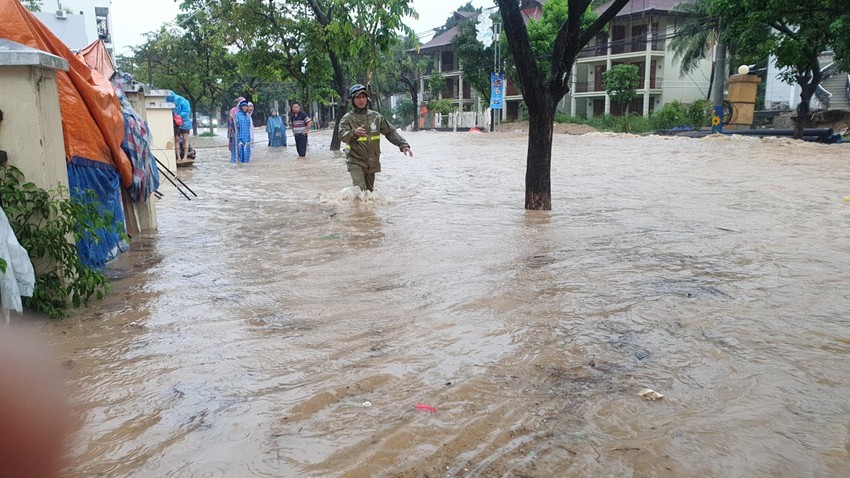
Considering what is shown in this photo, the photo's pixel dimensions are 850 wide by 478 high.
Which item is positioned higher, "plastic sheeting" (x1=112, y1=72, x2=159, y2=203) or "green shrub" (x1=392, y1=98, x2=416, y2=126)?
"green shrub" (x1=392, y1=98, x2=416, y2=126)

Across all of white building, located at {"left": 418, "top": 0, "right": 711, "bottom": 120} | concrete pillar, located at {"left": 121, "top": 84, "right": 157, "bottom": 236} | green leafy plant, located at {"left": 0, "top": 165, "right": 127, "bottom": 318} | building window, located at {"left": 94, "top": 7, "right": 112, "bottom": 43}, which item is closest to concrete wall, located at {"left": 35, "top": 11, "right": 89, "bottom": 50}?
building window, located at {"left": 94, "top": 7, "right": 112, "bottom": 43}

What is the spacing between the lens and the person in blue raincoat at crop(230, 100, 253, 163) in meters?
17.0

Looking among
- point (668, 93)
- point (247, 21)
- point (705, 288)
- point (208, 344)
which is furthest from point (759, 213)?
point (668, 93)

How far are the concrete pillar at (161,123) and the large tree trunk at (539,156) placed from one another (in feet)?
22.0

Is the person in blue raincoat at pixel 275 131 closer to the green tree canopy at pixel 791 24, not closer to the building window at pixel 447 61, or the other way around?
the green tree canopy at pixel 791 24

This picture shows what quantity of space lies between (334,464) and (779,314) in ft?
10.2

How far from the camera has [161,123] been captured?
12062mm

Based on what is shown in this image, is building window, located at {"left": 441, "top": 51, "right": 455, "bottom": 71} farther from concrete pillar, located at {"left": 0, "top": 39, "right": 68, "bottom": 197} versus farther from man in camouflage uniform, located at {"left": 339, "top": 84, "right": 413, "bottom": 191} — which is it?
concrete pillar, located at {"left": 0, "top": 39, "right": 68, "bottom": 197}

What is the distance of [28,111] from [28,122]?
0.22 feet

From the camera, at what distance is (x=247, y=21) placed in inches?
781

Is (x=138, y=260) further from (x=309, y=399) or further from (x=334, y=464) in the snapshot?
(x=334, y=464)

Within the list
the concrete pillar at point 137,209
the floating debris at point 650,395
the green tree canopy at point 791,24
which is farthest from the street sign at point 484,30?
the floating debris at point 650,395

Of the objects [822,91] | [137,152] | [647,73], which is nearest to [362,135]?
[137,152]

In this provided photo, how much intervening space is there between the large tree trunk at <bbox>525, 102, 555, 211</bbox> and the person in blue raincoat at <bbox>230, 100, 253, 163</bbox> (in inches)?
407
